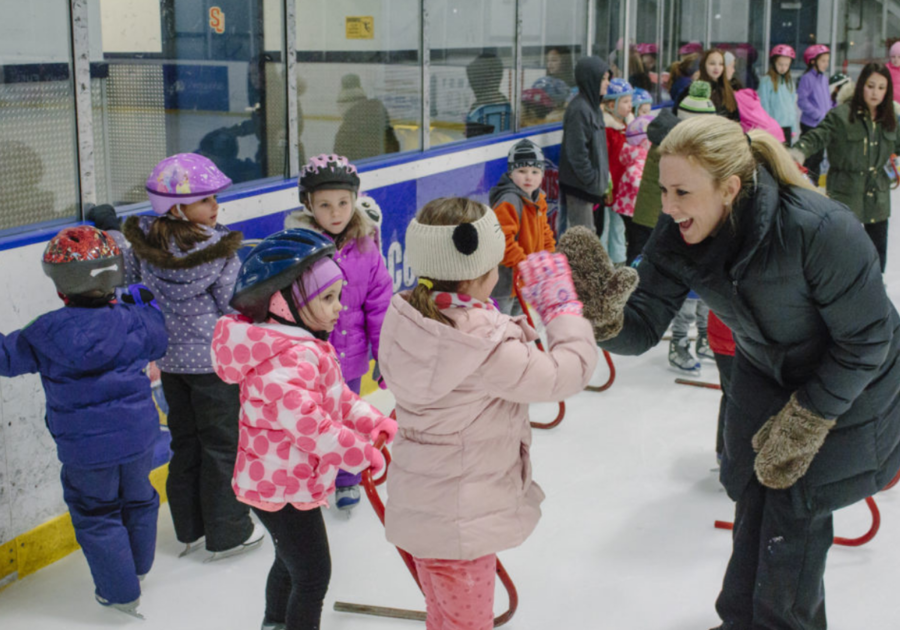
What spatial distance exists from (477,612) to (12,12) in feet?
7.90

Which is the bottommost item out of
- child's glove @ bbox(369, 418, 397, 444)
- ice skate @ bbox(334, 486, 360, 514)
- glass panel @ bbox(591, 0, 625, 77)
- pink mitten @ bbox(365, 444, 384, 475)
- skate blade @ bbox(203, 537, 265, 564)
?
skate blade @ bbox(203, 537, 265, 564)

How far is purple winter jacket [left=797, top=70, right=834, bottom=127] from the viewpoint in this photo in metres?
10.8

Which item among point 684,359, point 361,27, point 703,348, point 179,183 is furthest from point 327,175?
point 703,348

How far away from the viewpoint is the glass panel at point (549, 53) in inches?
282

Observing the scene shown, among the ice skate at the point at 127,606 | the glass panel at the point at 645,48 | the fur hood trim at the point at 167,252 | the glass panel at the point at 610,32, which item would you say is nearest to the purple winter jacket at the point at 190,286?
the fur hood trim at the point at 167,252

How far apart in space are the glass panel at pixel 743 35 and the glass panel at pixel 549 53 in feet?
12.6

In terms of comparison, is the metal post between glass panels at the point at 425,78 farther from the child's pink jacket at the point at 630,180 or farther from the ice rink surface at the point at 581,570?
the ice rink surface at the point at 581,570

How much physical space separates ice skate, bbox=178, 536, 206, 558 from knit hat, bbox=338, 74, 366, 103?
8.11 ft

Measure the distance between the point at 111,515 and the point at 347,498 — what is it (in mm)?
995

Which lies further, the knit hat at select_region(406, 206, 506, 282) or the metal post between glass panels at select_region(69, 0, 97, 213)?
the metal post between glass panels at select_region(69, 0, 97, 213)

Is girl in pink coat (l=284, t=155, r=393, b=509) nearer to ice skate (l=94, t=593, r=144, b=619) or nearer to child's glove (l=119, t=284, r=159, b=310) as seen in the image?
child's glove (l=119, t=284, r=159, b=310)

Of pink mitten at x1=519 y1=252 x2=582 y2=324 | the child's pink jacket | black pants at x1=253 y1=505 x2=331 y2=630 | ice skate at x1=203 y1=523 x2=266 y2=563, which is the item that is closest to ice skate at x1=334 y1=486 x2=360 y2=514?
ice skate at x1=203 y1=523 x2=266 y2=563

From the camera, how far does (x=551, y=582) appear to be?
333 cm

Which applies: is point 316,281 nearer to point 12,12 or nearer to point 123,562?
point 123,562
